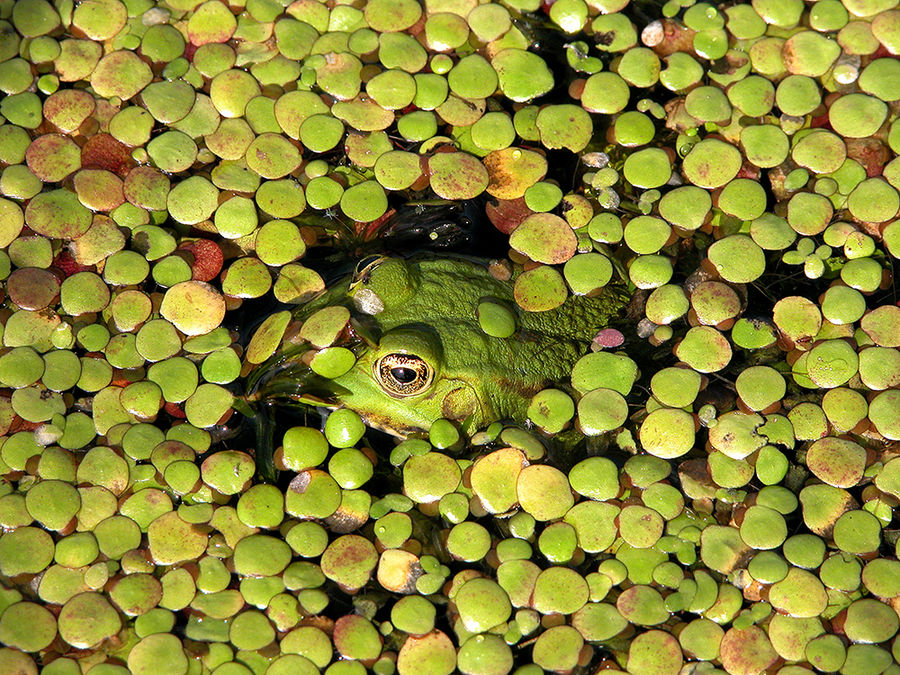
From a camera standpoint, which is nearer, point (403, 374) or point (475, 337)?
Result: point (403, 374)

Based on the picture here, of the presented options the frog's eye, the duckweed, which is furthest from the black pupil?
the duckweed

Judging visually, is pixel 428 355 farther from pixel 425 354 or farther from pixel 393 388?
pixel 393 388

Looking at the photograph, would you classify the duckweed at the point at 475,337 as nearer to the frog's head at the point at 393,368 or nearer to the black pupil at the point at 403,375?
the frog's head at the point at 393,368

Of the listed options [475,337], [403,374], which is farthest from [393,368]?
[475,337]

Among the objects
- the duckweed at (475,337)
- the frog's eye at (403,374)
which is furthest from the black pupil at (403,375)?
the duckweed at (475,337)

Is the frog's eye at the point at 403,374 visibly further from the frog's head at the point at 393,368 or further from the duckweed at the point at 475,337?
the duckweed at the point at 475,337

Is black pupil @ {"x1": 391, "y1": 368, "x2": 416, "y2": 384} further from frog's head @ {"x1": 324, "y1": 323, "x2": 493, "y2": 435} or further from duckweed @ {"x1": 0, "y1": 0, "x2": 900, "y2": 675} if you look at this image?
duckweed @ {"x1": 0, "y1": 0, "x2": 900, "y2": 675}

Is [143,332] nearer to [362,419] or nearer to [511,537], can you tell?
[362,419]

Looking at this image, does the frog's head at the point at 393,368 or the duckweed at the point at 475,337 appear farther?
the frog's head at the point at 393,368
